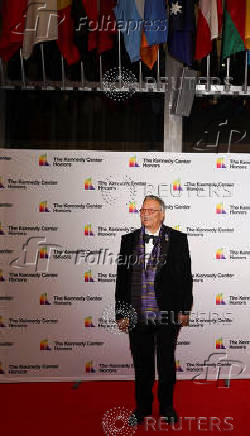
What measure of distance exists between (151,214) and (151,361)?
1.00 metres

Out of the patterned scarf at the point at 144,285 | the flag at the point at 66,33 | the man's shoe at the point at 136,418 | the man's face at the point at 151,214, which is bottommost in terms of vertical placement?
the man's shoe at the point at 136,418

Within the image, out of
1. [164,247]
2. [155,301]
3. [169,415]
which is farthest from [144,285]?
[169,415]

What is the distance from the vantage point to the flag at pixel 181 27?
11.3 ft

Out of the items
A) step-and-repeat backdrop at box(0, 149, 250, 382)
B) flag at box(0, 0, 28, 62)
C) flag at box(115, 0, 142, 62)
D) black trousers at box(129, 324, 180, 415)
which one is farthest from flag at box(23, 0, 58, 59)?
black trousers at box(129, 324, 180, 415)

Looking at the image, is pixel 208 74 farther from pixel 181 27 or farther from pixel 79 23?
pixel 79 23

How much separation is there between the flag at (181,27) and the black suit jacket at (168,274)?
1.26 metres

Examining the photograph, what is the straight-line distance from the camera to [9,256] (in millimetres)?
3416

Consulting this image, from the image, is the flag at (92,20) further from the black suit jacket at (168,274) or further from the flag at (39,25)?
the black suit jacket at (168,274)

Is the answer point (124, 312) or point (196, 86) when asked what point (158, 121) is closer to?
point (196, 86)

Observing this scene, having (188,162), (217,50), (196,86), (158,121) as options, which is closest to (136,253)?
(188,162)

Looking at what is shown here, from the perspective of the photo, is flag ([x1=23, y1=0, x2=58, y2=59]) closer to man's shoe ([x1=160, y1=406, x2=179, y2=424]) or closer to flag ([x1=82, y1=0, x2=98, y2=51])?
flag ([x1=82, y1=0, x2=98, y2=51])

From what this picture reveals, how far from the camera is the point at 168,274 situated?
3.24m

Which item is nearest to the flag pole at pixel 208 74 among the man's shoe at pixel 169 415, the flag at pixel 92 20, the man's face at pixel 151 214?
the flag at pixel 92 20

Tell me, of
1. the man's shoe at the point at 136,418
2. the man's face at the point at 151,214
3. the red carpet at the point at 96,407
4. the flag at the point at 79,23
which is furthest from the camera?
the flag at the point at 79,23
